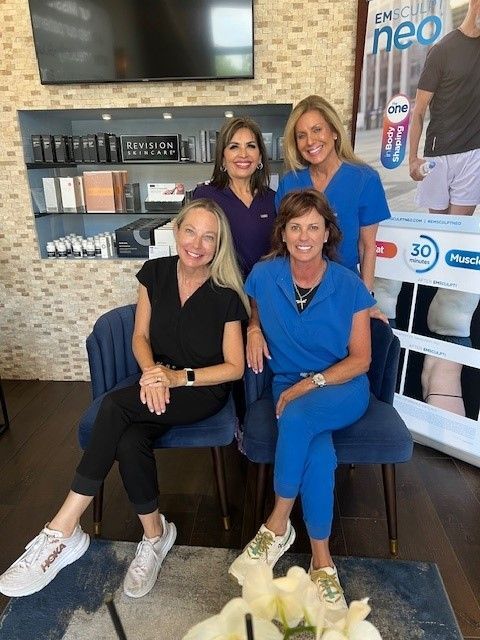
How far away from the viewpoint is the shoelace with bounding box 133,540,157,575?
1.63m

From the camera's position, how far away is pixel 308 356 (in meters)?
1.81

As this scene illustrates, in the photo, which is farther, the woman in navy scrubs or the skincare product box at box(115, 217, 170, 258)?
the skincare product box at box(115, 217, 170, 258)

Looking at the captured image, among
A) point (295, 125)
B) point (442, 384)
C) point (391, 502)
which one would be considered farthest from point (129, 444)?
point (442, 384)

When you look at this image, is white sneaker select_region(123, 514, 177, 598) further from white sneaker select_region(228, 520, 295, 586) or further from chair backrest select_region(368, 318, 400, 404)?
chair backrest select_region(368, 318, 400, 404)

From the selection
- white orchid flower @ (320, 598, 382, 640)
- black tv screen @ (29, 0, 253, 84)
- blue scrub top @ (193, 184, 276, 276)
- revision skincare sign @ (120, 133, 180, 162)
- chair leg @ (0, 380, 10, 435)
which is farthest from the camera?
revision skincare sign @ (120, 133, 180, 162)

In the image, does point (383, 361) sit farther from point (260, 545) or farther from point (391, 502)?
point (260, 545)

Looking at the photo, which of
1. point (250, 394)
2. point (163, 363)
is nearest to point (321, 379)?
point (250, 394)

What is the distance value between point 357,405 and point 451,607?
26.9 inches

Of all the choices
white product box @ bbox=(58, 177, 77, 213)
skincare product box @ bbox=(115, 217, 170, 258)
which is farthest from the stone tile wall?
white product box @ bbox=(58, 177, 77, 213)

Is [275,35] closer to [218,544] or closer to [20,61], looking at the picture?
[20,61]

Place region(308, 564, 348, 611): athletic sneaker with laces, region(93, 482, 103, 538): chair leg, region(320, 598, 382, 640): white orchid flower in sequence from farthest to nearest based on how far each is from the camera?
region(93, 482, 103, 538): chair leg → region(308, 564, 348, 611): athletic sneaker with laces → region(320, 598, 382, 640): white orchid flower

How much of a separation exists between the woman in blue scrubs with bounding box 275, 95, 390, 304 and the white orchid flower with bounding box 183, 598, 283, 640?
1541mm

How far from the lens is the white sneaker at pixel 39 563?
1522 mm

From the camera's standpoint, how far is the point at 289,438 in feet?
5.20
